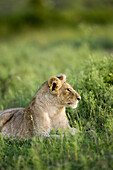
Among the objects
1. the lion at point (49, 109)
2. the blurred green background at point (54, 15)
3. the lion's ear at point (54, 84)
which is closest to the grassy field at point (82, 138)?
the lion at point (49, 109)

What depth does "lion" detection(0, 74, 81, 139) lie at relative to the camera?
15.5 feet

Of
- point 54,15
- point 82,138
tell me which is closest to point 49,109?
point 82,138

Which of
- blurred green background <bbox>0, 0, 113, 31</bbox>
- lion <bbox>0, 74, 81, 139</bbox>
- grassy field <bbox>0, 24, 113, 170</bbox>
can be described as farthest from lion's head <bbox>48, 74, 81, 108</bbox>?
blurred green background <bbox>0, 0, 113, 31</bbox>

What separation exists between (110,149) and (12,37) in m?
26.5

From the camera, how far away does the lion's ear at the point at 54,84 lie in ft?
15.5

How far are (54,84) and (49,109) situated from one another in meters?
0.44

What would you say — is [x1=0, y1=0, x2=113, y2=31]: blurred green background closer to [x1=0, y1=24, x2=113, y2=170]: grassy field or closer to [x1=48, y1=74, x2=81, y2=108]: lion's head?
[x1=0, y1=24, x2=113, y2=170]: grassy field

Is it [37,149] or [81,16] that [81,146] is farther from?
[81,16]

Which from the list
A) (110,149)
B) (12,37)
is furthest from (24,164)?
(12,37)

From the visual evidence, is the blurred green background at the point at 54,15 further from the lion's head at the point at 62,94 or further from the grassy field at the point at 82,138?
the lion's head at the point at 62,94

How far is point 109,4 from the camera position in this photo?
35.7 metres

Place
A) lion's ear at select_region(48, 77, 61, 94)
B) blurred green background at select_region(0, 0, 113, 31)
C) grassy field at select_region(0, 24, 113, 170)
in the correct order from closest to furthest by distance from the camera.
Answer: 1. grassy field at select_region(0, 24, 113, 170)
2. lion's ear at select_region(48, 77, 61, 94)
3. blurred green background at select_region(0, 0, 113, 31)

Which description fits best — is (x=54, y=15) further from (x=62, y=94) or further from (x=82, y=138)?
(x=82, y=138)

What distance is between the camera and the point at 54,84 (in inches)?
188
